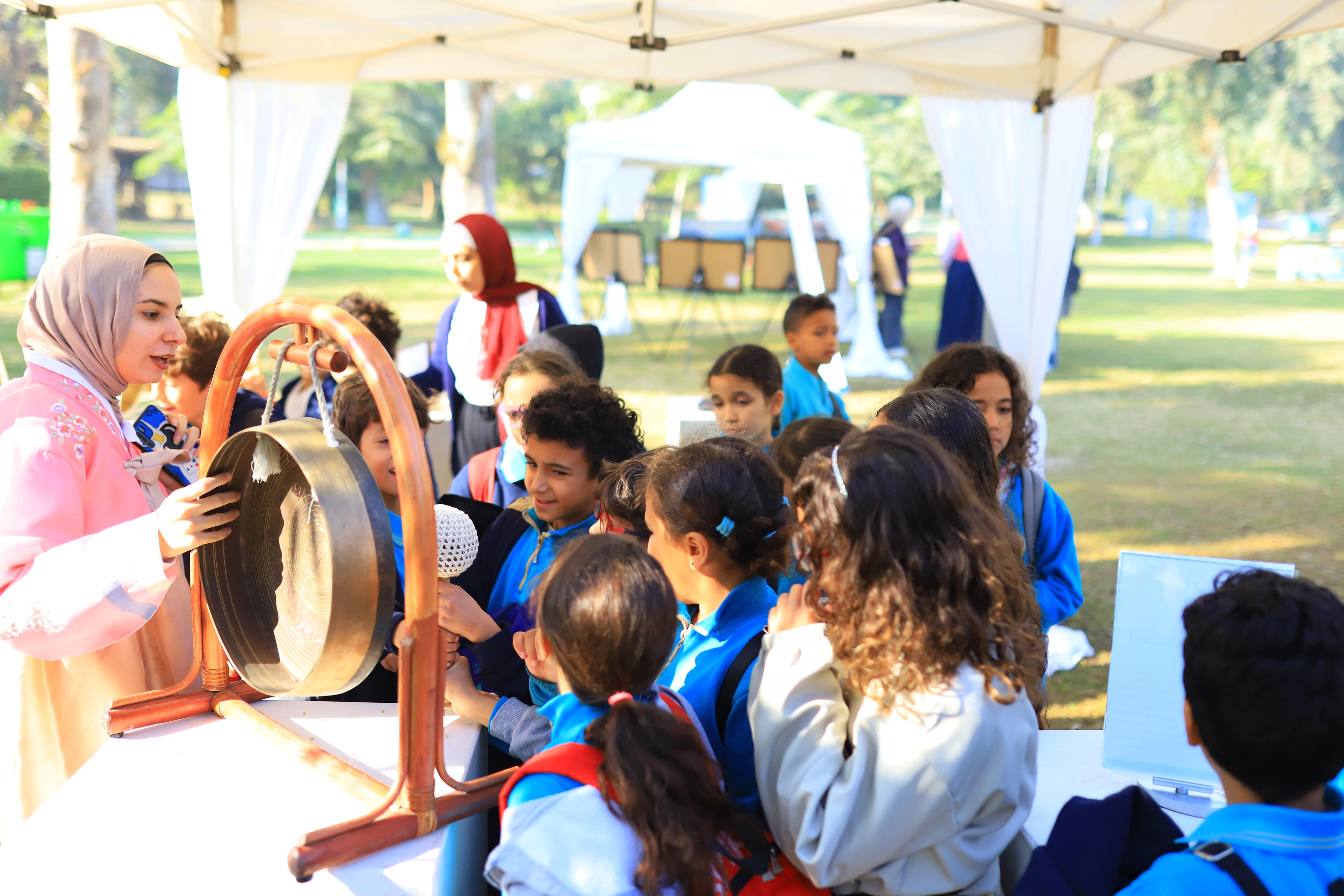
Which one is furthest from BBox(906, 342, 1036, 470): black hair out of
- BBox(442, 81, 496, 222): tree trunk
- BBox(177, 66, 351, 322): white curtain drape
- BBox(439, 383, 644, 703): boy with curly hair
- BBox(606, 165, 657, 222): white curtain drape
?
BBox(442, 81, 496, 222): tree trunk

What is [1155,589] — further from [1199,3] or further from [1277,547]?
[1277,547]

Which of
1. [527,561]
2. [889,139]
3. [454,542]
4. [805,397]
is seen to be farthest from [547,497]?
[889,139]

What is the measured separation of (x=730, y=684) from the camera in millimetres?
1584

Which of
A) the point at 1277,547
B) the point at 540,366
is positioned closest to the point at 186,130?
the point at 540,366

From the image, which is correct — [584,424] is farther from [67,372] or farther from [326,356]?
[67,372]

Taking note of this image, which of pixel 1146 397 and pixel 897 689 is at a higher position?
pixel 897 689

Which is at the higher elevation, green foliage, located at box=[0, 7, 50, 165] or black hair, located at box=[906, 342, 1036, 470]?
green foliage, located at box=[0, 7, 50, 165]

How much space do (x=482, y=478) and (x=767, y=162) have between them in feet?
27.0

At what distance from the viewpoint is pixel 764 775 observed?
4.35 ft

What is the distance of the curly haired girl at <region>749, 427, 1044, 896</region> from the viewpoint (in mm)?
1244

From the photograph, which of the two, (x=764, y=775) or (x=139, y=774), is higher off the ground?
(x=764, y=775)

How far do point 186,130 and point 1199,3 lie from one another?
4612 mm

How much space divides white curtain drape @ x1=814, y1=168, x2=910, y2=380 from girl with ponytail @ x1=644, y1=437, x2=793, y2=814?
29.2ft

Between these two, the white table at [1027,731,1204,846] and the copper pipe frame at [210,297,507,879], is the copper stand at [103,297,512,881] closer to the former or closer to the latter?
the copper pipe frame at [210,297,507,879]
